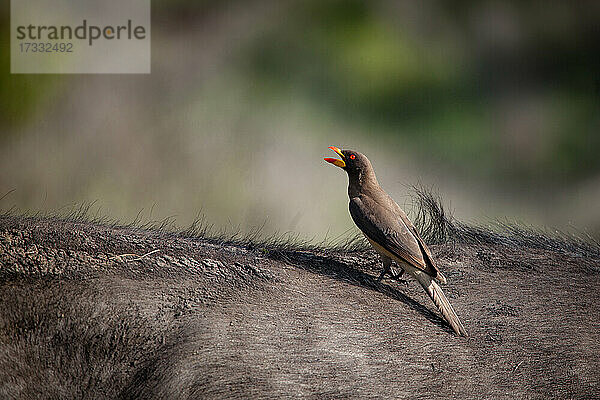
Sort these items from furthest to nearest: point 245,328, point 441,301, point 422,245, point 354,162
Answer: point 354,162 < point 422,245 < point 441,301 < point 245,328

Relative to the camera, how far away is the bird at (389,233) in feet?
9.00

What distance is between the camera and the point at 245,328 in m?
2.48

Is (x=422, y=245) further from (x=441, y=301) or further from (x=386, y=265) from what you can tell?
(x=441, y=301)

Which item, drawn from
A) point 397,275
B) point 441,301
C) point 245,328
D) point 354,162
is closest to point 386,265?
point 397,275

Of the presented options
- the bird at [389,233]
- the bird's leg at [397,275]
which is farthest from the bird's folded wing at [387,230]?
the bird's leg at [397,275]

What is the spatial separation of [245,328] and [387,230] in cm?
74

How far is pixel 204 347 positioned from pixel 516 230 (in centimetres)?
155

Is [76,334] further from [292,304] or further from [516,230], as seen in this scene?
[516,230]

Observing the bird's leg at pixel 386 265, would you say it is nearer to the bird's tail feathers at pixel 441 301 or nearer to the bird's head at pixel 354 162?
the bird's tail feathers at pixel 441 301

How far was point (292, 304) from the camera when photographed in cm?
259

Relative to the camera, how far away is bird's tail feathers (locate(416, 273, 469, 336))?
2.61 meters

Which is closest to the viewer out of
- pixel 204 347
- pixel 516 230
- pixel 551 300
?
pixel 204 347

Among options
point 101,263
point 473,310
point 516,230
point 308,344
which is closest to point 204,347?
point 308,344

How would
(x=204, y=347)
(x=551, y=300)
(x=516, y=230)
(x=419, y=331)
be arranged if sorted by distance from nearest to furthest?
(x=204, y=347) < (x=419, y=331) < (x=551, y=300) < (x=516, y=230)
